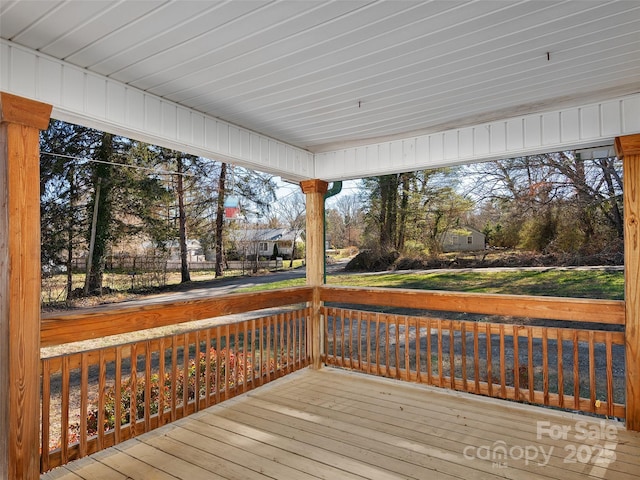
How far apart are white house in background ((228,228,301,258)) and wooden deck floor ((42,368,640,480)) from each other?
7.17ft

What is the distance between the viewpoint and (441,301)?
3924 millimetres

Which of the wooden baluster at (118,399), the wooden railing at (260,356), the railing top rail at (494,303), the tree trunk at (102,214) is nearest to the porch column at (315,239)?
the wooden railing at (260,356)

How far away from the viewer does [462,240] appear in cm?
557

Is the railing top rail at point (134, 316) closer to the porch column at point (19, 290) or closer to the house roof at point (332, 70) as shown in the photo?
the porch column at point (19, 290)

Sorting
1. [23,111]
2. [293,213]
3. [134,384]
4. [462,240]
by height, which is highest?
[23,111]

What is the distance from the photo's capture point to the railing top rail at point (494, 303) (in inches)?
124

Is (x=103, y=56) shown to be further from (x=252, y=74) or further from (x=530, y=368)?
(x=530, y=368)

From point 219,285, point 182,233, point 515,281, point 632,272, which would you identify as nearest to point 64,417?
point 182,233

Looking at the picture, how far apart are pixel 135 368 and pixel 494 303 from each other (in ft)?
10.1

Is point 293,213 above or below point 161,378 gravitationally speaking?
above

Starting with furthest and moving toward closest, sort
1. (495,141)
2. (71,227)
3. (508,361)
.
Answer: (508,361) < (71,227) < (495,141)

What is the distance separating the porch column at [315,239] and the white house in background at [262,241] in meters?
1.10

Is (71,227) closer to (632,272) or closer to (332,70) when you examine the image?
(332,70)

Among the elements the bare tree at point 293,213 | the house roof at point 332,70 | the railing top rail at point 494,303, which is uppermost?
the house roof at point 332,70
